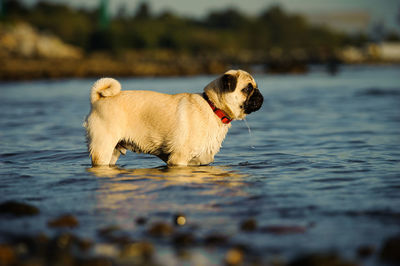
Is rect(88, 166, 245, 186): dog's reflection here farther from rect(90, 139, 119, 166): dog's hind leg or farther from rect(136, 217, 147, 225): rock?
rect(136, 217, 147, 225): rock

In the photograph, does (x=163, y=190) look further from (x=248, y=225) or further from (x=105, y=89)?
(x=105, y=89)

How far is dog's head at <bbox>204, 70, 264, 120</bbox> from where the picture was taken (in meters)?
7.66

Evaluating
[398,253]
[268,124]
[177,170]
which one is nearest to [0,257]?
[398,253]

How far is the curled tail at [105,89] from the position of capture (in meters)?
7.61

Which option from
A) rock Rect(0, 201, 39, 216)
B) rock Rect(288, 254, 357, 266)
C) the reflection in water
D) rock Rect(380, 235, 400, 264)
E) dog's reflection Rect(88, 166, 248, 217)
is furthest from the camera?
dog's reflection Rect(88, 166, 248, 217)

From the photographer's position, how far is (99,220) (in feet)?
16.8

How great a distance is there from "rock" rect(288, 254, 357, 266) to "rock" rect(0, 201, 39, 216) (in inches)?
118

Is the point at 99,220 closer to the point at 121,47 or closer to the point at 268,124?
the point at 268,124

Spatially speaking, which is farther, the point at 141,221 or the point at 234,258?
the point at 141,221

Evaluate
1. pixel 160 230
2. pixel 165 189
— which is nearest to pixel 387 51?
pixel 165 189

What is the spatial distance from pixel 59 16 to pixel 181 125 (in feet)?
460

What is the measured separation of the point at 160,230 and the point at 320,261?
159cm

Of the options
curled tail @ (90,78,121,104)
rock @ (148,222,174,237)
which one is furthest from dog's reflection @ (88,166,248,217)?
curled tail @ (90,78,121,104)

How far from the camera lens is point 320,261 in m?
3.72
